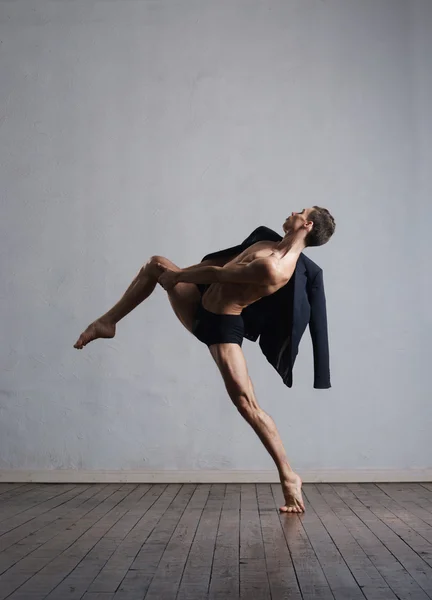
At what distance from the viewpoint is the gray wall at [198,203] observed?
534cm

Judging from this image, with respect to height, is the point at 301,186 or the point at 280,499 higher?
the point at 301,186

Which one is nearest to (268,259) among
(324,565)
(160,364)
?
(324,565)

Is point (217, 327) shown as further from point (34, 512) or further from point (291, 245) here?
point (34, 512)

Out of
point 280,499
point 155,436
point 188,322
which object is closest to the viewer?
point 188,322

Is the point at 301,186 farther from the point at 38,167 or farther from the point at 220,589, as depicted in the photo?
the point at 220,589

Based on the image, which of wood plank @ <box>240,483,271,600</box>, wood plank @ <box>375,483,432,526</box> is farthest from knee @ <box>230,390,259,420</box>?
wood plank @ <box>375,483,432,526</box>

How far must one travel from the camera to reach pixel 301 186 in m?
5.50

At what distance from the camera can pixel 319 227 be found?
380 cm

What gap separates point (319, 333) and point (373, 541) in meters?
1.20

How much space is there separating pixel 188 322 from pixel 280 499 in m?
1.23

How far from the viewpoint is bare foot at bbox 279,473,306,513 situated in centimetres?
389

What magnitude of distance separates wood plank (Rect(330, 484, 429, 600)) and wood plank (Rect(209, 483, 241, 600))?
48 centimetres

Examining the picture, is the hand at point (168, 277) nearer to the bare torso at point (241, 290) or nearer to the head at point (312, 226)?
the bare torso at point (241, 290)

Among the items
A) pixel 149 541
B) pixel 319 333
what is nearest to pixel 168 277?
pixel 319 333
